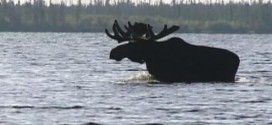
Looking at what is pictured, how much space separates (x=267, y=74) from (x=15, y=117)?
2295cm

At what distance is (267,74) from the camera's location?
49.8 m

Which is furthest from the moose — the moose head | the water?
the water

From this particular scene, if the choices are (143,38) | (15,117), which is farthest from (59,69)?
(15,117)

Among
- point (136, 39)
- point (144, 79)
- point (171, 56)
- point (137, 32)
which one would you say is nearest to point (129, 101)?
point (171, 56)

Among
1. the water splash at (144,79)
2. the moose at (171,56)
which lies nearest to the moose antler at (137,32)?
the moose at (171,56)

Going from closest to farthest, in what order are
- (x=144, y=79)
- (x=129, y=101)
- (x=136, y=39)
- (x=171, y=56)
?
(x=129, y=101) < (x=171, y=56) < (x=136, y=39) < (x=144, y=79)

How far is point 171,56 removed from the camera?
38781mm

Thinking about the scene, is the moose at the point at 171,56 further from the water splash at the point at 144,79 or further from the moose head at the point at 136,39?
the water splash at the point at 144,79

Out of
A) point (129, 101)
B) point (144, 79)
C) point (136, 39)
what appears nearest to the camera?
point (129, 101)

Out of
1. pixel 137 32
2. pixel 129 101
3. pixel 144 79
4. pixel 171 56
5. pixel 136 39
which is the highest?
pixel 137 32

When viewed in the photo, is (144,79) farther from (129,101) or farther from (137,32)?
(129,101)

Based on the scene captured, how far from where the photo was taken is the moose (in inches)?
1513

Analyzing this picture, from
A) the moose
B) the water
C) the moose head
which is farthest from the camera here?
the moose head

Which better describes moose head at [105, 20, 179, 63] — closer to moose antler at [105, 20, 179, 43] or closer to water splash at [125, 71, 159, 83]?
moose antler at [105, 20, 179, 43]
